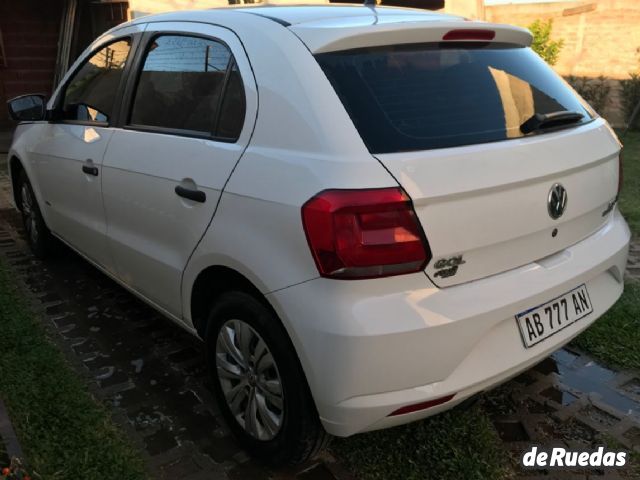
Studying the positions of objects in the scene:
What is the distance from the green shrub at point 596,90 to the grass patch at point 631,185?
1085 millimetres

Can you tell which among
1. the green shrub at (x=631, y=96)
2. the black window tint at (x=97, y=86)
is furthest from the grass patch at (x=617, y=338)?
the green shrub at (x=631, y=96)

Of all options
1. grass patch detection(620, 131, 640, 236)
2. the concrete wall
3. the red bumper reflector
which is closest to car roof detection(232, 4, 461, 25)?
the red bumper reflector

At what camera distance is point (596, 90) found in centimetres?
1128

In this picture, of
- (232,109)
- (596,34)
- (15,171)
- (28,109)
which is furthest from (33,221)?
(596,34)

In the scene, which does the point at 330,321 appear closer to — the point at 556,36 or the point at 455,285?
the point at 455,285

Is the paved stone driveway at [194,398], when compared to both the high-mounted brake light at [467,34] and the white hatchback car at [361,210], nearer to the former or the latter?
the white hatchback car at [361,210]

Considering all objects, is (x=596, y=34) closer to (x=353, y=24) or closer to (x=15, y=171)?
(x=15, y=171)

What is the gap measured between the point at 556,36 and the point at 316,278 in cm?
1189

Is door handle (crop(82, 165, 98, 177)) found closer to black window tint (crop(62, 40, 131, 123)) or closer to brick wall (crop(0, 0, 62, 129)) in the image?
black window tint (crop(62, 40, 131, 123))

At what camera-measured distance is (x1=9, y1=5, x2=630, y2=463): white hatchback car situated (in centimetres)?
188

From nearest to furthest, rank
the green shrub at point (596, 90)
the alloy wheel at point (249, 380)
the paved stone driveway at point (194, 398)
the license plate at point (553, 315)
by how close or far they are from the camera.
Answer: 1. the license plate at point (553, 315)
2. the alloy wheel at point (249, 380)
3. the paved stone driveway at point (194, 398)
4. the green shrub at point (596, 90)

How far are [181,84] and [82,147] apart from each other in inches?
38.5

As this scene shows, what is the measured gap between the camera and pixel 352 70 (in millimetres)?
2127

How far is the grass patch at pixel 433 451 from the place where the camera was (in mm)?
2361
